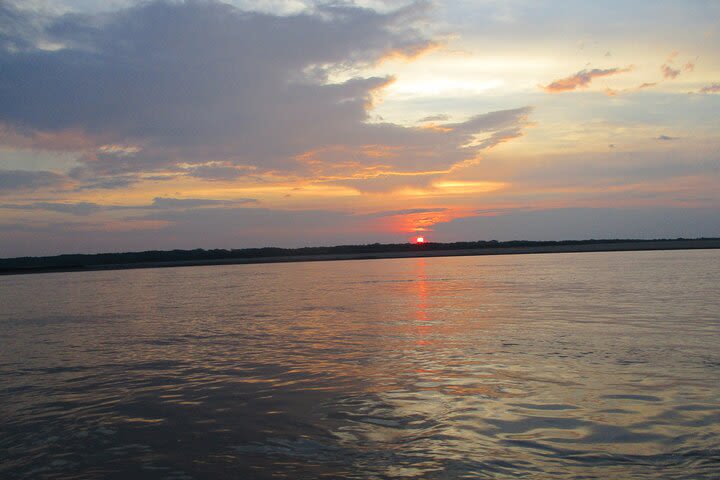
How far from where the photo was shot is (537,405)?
9289mm

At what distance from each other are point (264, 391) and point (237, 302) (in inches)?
691

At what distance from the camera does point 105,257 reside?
121 meters

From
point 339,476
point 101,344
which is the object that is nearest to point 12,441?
point 339,476

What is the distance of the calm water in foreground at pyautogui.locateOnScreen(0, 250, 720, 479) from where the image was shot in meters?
7.16

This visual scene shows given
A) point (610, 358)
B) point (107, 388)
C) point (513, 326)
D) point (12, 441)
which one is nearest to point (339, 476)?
point (12, 441)

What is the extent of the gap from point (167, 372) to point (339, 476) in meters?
7.19

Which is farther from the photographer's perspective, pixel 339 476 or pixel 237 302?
pixel 237 302

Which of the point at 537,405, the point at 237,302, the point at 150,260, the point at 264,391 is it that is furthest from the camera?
the point at 150,260

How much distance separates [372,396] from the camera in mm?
10188

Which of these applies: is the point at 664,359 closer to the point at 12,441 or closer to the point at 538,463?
the point at 538,463

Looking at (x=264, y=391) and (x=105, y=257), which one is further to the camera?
(x=105, y=257)

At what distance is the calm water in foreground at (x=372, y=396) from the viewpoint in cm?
716

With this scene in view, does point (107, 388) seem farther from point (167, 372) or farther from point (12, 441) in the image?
point (12, 441)

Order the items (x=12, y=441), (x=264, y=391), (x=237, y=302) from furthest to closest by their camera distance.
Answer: (x=237, y=302) → (x=264, y=391) → (x=12, y=441)
